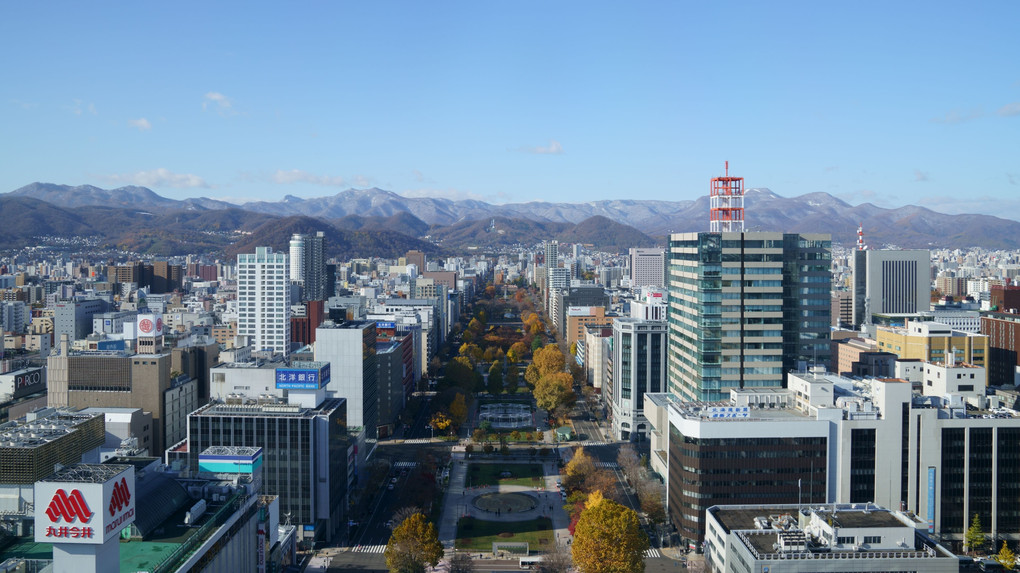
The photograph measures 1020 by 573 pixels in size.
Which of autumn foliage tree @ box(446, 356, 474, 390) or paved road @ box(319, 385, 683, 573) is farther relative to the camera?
autumn foliage tree @ box(446, 356, 474, 390)

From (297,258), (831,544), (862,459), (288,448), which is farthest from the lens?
(297,258)

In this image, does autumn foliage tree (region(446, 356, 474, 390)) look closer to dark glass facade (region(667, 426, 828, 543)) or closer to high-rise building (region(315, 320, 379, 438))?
high-rise building (region(315, 320, 379, 438))

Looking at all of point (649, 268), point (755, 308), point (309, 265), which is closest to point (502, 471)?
point (755, 308)

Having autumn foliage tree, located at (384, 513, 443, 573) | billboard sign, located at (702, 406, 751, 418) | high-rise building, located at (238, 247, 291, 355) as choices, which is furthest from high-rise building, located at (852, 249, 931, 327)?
autumn foliage tree, located at (384, 513, 443, 573)

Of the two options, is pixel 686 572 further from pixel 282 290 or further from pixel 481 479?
pixel 282 290

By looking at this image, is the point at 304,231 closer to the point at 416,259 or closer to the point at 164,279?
the point at 416,259
